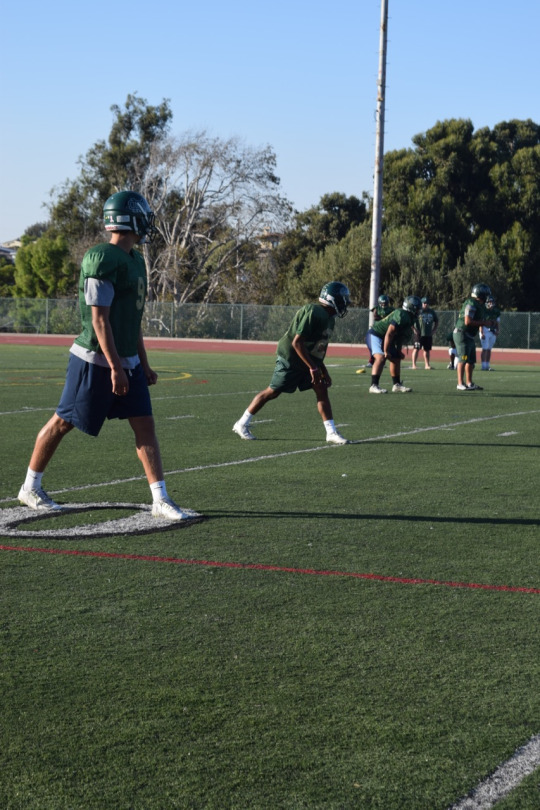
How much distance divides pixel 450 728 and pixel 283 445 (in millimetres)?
8015

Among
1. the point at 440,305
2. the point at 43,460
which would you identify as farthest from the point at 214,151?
the point at 43,460

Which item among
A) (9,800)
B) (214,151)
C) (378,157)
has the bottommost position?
(9,800)

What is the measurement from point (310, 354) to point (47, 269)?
57.7 m

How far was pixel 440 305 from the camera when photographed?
52031 mm

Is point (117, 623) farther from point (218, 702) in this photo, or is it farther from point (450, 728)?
point (450, 728)

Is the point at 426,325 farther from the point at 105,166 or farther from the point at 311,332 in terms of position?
the point at 105,166

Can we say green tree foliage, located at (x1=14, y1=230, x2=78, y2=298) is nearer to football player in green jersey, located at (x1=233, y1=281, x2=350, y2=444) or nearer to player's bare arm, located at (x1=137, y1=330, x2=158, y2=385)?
football player in green jersey, located at (x1=233, y1=281, x2=350, y2=444)

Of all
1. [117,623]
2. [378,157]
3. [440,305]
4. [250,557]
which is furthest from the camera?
[440,305]

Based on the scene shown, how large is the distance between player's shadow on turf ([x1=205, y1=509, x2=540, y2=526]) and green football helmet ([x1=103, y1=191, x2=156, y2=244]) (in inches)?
76.3

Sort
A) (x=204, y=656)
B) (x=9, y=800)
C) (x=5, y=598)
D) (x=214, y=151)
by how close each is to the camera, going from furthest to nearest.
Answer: (x=214, y=151) < (x=5, y=598) < (x=204, y=656) < (x=9, y=800)

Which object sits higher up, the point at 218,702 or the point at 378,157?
the point at 378,157

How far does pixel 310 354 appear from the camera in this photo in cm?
1183

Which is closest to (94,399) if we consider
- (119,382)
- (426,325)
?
(119,382)

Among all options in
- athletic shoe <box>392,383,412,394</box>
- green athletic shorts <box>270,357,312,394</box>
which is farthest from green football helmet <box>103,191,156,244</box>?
athletic shoe <box>392,383,412,394</box>
